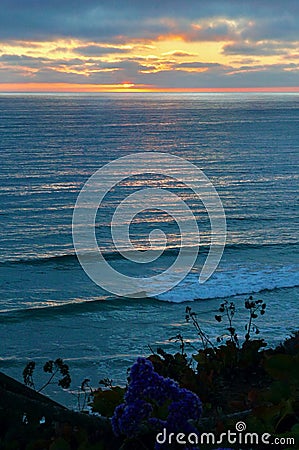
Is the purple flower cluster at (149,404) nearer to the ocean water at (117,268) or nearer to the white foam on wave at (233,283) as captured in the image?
the ocean water at (117,268)

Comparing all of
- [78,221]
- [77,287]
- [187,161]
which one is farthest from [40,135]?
[77,287]

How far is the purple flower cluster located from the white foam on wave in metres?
14.2

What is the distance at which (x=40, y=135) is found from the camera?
7700 cm

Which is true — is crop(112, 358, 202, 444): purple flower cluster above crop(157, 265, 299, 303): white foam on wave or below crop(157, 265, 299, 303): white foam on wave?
below

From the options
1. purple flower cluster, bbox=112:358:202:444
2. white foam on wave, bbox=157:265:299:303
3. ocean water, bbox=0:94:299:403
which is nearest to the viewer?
purple flower cluster, bbox=112:358:202:444

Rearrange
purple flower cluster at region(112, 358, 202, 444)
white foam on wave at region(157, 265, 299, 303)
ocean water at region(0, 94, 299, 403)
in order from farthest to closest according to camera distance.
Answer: white foam on wave at region(157, 265, 299, 303) → ocean water at region(0, 94, 299, 403) → purple flower cluster at region(112, 358, 202, 444)

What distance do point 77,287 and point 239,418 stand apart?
14.9 m

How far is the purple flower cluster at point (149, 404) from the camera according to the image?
2.86 metres

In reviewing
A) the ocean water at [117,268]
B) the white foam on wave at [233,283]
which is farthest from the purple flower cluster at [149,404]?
the white foam on wave at [233,283]

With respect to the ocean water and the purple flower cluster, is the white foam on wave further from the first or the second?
the purple flower cluster

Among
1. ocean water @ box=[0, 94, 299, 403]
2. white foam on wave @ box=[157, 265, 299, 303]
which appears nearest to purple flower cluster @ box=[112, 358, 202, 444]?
ocean water @ box=[0, 94, 299, 403]

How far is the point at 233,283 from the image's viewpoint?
18.4 metres

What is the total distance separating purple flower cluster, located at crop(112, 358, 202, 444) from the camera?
2.86m

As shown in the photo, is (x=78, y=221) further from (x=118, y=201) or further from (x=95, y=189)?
(x=95, y=189)
